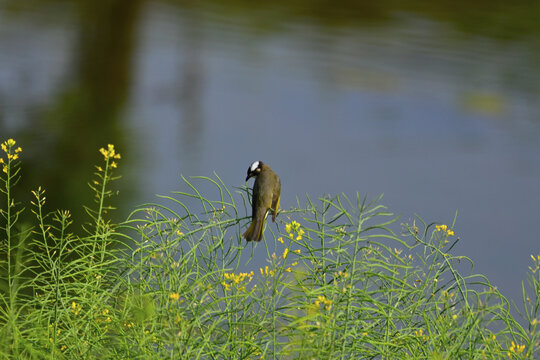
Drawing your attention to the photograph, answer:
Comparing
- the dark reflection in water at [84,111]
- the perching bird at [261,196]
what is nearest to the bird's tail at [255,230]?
the perching bird at [261,196]

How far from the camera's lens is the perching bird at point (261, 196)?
2.40 m

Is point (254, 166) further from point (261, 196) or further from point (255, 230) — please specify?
point (255, 230)

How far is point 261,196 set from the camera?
258 centimetres

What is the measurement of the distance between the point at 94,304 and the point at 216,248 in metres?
0.32

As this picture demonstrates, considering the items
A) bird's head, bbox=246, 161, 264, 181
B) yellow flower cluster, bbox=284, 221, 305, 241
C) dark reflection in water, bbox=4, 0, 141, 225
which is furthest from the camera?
dark reflection in water, bbox=4, 0, 141, 225

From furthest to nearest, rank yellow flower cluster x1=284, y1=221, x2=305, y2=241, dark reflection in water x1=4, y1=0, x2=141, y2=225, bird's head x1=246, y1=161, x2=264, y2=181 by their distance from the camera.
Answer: dark reflection in water x1=4, y1=0, x2=141, y2=225, bird's head x1=246, y1=161, x2=264, y2=181, yellow flower cluster x1=284, y1=221, x2=305, y2=241

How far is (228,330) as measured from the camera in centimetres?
185

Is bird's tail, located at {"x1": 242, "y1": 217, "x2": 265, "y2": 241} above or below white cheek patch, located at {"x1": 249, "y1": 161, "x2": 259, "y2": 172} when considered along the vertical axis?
below

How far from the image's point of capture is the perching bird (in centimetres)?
240

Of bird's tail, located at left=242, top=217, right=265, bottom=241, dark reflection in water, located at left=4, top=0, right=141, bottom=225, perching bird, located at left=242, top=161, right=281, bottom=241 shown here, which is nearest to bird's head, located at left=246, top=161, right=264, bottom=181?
perching bird, located at left=242, top=161, right=281, bottom=241

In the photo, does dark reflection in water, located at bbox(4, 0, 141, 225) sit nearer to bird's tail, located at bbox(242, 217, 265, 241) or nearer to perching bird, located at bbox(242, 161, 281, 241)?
perching bird, located at bbox(242, 161, 281, 241)

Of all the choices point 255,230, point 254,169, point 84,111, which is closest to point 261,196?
point 255,230

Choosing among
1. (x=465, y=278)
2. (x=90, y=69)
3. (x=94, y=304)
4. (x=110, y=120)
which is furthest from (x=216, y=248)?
(x=90, y=69)

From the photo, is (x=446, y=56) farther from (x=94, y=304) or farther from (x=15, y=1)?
(x=94, y=304)
